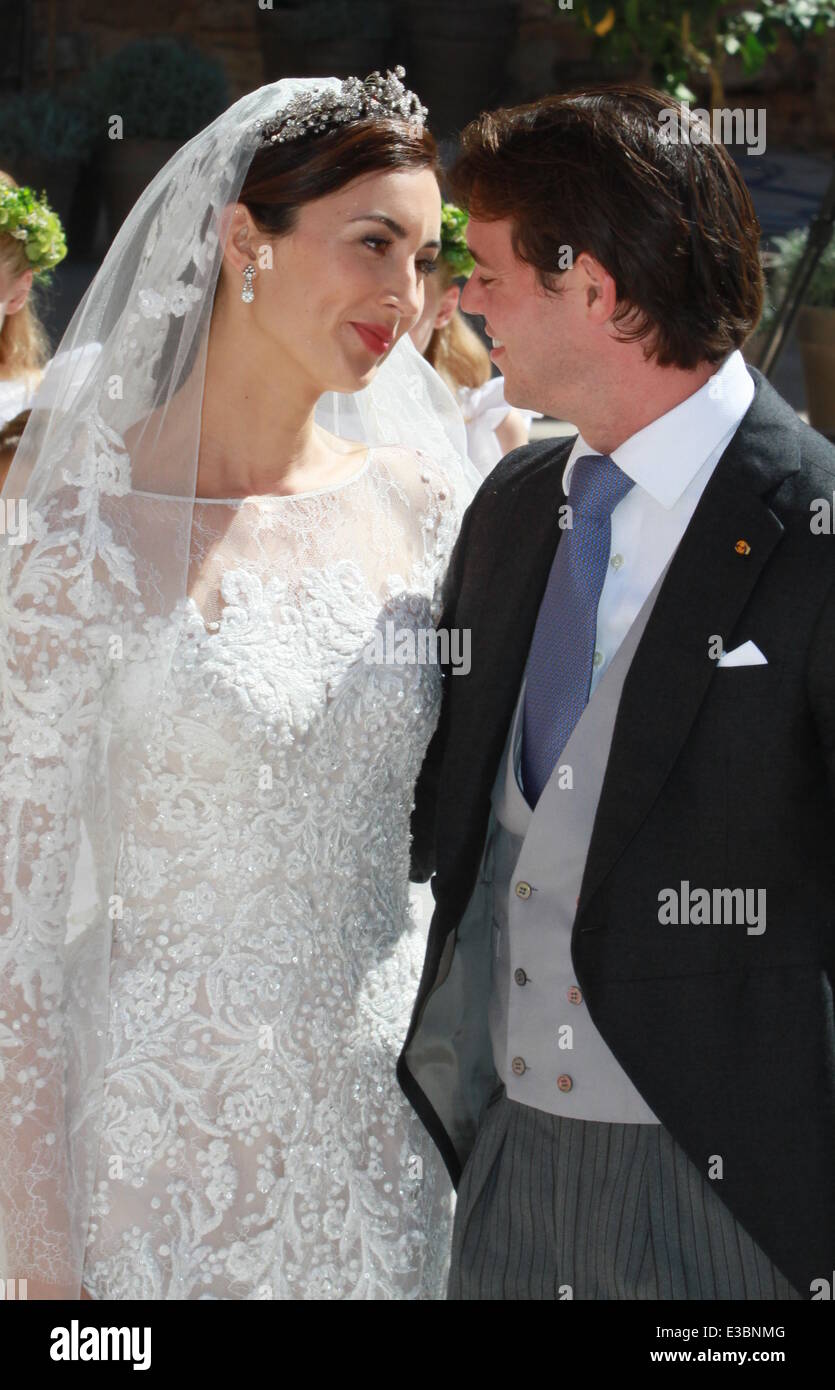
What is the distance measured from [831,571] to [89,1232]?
1213 mm

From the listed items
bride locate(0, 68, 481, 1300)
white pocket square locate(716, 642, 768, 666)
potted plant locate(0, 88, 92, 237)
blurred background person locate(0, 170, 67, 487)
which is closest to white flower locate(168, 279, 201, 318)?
bride locate(0, 68, 481, 1300)

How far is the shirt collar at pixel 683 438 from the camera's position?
1.95m

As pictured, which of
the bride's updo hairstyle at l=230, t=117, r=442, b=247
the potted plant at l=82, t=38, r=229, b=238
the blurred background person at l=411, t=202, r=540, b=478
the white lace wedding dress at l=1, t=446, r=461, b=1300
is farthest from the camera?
the potted plant at l=82, t=38, r=229, b=238

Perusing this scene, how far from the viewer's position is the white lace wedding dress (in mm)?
2029

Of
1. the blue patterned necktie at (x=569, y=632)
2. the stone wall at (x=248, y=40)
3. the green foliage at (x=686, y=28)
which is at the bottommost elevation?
the blue patterned necktie at (x=569, y=632)

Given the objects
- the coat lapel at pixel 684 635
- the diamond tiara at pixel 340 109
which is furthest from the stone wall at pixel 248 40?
the coat lapel at pixel 684 635

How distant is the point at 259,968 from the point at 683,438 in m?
0.85

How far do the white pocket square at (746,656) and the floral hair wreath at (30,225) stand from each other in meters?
3.27

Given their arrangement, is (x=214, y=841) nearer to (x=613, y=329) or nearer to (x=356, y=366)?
(x=356, y=366)

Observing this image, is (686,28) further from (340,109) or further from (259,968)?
(259,968)

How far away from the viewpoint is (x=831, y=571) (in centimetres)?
178

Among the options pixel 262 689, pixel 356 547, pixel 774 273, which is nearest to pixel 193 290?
pixel 356 547

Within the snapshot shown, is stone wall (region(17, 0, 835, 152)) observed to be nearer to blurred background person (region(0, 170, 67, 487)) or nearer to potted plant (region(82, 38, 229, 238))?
potted plant (region(82, 38, 229, 238))

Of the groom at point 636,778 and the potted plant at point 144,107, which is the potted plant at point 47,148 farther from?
the groom at point 636,778
